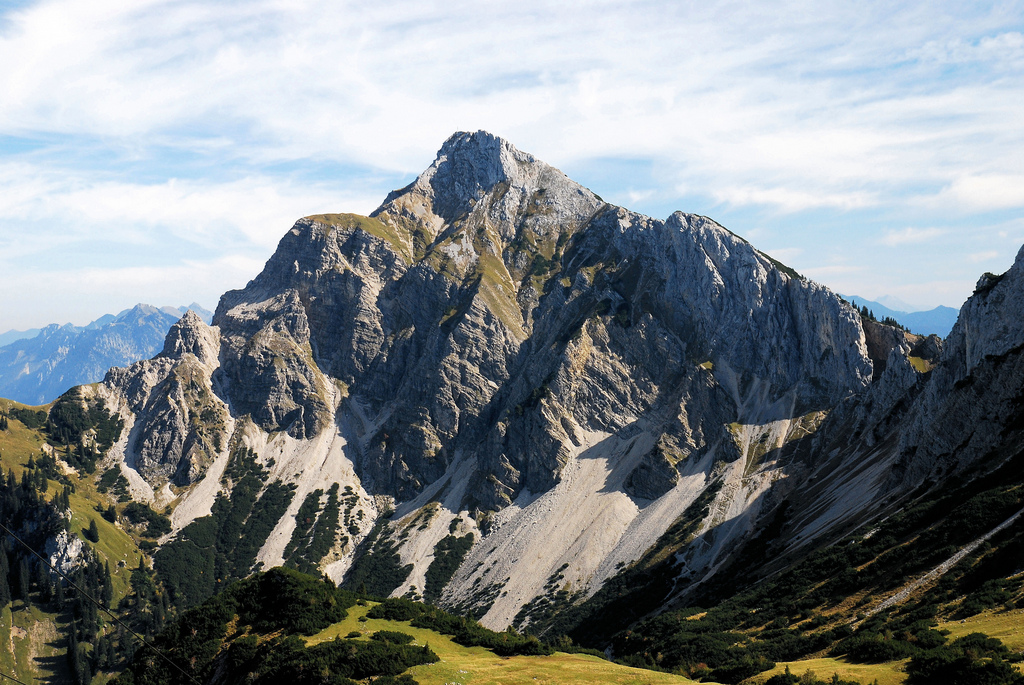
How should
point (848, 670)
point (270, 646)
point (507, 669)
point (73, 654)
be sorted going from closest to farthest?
point (848, 670) → point (507, 669) → point (270, 646) → point (73, 654)

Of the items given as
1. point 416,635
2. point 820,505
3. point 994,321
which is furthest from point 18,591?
point 994,321

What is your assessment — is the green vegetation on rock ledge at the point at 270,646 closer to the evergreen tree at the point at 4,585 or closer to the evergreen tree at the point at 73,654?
the evergreen tree at the point at 73,654

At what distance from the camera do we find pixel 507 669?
58.0m

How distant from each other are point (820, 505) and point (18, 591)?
231 meters

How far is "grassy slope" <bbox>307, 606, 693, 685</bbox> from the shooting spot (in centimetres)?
5434

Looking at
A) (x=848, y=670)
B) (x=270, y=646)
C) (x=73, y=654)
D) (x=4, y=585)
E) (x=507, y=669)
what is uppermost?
(x=848, y=670)

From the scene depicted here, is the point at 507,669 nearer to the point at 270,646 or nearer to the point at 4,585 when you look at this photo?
the point at 270,646

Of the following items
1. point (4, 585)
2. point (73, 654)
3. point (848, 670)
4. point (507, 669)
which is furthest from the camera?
point (4, 585)

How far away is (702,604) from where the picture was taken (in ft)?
531

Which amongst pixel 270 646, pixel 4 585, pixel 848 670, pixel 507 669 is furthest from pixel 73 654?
pixel 848 670

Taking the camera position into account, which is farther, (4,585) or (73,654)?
(4,585)

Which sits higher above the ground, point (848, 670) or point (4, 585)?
point (848, 670)

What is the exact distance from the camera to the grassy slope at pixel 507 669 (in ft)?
178

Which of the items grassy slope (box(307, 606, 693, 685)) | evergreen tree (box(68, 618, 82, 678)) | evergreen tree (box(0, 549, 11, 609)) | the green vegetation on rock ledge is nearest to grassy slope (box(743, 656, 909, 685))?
grassy slope (box(307, 606, 693, 685))
